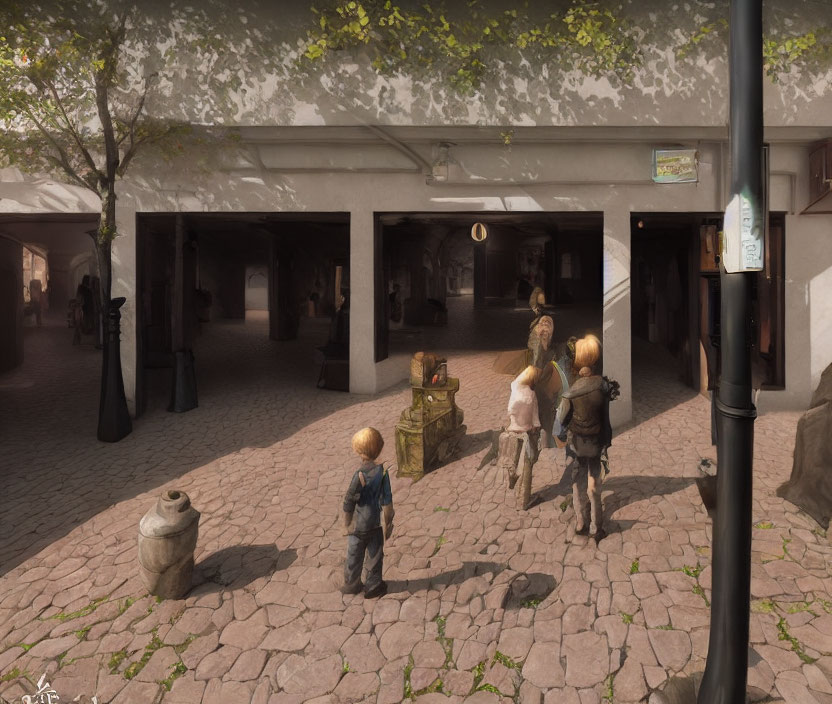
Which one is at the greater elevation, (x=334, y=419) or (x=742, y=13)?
(x=742, y=13)

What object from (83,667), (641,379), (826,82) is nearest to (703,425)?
(641,379)

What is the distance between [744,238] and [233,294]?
67.3 feet

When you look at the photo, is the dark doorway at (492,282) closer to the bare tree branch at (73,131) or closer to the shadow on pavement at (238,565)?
the bare tree branch at (73,131)

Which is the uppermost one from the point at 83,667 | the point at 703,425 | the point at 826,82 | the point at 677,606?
the point at 826,82

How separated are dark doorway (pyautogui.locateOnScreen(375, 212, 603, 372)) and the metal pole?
8.50m

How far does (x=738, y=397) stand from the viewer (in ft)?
8.36

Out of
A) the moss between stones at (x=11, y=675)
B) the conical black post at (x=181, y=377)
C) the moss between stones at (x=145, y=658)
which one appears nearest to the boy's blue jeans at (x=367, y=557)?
the moss between stones at (x=145, y=658)

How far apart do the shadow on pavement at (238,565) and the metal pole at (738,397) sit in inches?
141

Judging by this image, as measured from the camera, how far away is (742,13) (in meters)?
2.54

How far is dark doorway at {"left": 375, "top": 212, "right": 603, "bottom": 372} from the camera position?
13.7 m

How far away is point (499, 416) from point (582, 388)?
331 cm

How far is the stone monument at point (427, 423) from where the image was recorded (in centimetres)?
631

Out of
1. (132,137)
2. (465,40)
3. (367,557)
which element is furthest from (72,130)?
(367,557)

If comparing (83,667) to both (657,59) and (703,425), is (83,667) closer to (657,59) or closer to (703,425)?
(703,425)
